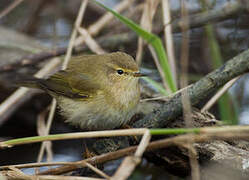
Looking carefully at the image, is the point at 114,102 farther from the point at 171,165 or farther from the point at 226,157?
the point at 226,157

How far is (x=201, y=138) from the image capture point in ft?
5.33

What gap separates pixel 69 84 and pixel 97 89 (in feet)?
1.06

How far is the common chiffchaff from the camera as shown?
2734 millimetres

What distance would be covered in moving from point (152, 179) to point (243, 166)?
1264 mm

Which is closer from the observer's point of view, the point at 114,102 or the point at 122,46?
the point at 114,102

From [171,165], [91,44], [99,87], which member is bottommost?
[171,165]

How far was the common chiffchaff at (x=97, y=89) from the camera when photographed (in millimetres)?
2734

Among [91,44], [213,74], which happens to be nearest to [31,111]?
[91,44]

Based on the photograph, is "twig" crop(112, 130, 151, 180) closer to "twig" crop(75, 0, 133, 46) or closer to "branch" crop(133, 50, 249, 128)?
"branch" crop(133, 50, 249, 128)

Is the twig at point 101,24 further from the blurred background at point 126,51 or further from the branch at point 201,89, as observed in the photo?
the branch at point 201,89

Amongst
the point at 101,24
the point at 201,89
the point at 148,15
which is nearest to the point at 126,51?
the point at 101,24

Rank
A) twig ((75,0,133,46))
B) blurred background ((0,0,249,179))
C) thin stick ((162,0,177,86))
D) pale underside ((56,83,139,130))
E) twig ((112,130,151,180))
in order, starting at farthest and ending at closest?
1. twig ((75,0,133,46))
2. blurred background ((0,0,249,179))
3. thin stick ((162,0,177,86))
4. pale underside ((56,83,139,130))
5. twig ((112,130,151,180))

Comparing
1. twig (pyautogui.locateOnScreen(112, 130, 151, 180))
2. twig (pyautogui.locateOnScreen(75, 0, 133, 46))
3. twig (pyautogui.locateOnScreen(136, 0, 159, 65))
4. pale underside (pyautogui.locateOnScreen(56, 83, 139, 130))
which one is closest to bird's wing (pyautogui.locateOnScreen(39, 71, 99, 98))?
pale underside (pyautogui.locateOnScreen(56, 83, 139, 130))

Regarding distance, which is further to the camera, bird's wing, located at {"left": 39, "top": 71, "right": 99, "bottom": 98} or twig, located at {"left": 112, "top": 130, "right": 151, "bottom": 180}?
bird's wing, located at {"left": 39, "top": 71, "right": 99, "bottom": 98}
